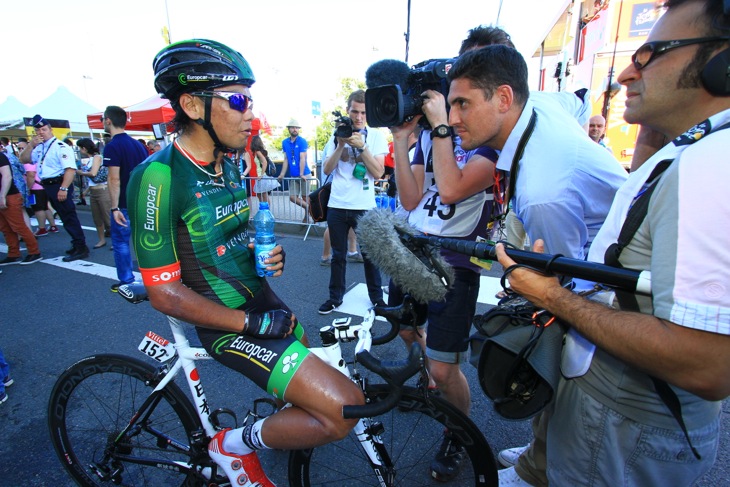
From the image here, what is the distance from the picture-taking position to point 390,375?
4.72 feet

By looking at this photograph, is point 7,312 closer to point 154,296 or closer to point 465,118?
point 154,296

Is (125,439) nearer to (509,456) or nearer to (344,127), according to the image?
(509,456)

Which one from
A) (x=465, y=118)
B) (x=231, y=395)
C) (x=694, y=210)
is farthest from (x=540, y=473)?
(x=231, y=395)

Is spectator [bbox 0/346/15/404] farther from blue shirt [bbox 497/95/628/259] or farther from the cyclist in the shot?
blue shirt [bbox 497/95/628/259]

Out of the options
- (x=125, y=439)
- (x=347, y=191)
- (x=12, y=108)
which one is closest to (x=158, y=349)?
(x=125, y=439)

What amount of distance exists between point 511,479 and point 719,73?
6.84 feet

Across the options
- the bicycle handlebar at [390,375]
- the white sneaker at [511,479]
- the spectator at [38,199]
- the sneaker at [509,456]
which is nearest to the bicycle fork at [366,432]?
the bicycle handlebar at [390,375]

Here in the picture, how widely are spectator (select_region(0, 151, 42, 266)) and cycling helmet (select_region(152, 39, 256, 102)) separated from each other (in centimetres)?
610

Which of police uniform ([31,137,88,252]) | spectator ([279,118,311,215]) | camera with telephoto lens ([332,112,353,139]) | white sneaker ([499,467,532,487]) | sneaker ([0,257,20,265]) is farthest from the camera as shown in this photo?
spectator ([279,118,311,215])

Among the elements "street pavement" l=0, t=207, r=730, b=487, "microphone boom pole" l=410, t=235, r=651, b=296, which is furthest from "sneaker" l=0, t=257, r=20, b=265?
"microphone boom pole" l=410, t=235, r=651, b=296

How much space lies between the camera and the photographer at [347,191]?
4406 millimetres

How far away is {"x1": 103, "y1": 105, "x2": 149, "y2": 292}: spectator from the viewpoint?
4926 mm

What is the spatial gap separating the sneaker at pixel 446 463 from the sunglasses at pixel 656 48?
203 cm

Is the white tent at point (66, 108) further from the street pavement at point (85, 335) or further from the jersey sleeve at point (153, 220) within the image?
the jersey sleeve at point (153, 220)
